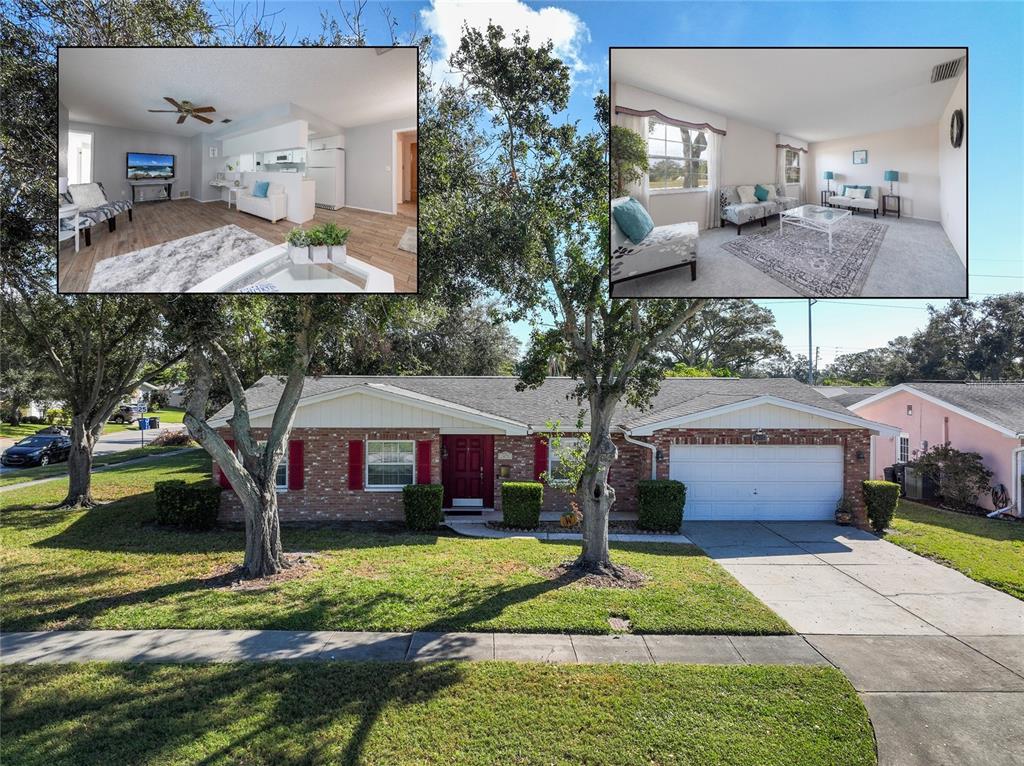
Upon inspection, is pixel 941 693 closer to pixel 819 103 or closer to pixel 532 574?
pixel 532 574

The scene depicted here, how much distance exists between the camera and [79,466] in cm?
1576

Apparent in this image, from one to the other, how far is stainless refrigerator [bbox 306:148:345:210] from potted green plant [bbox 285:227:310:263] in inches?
16.5

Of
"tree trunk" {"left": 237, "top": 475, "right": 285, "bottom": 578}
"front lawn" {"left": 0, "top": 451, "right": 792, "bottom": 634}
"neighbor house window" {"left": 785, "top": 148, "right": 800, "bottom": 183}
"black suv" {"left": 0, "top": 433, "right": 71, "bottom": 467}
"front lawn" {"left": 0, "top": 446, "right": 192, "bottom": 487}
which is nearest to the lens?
"neighbor house window" {"left": 785, "top": 148, "right": 800, "bottom": 183}

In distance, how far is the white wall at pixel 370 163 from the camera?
25.2 ft

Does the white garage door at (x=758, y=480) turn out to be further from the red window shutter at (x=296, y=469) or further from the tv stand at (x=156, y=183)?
the tv stand at (x=156, y=183)

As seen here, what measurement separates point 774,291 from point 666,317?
8.13 ft

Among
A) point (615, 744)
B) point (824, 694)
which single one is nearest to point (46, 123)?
point (615, 744)

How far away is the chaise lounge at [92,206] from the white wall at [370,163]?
107 inches

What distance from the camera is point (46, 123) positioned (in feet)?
27.7

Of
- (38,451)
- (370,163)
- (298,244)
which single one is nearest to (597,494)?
(298,244)

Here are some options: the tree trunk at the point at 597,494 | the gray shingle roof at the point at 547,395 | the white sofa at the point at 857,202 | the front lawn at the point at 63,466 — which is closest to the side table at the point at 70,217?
the gray shingle roof at the point at 547,395

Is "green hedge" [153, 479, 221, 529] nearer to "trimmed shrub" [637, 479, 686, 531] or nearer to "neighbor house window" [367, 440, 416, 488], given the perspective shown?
"neighbor house window" [367, 440, 416, 488]

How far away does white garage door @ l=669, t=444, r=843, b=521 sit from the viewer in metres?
15.0

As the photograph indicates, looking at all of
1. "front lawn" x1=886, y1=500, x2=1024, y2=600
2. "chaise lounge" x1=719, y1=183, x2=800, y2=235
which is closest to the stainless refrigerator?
"chaise lounge" x1=719, y1=183, x2=800, y2=235
